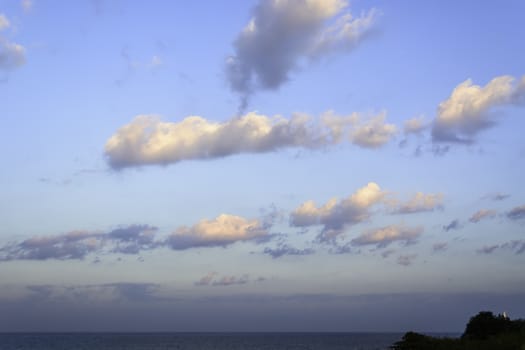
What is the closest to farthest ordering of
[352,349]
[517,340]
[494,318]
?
1. [517,340]
2. [494,318]
3. [352,349]

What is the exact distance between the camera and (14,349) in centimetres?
17588

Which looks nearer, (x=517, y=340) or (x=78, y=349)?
(x=517, y=340)

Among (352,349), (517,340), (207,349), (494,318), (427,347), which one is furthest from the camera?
(207,349)

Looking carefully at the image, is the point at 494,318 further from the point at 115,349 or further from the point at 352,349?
the point at 115,349

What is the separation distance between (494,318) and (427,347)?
1136 centimetres

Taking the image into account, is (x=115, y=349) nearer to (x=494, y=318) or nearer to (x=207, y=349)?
(x=207, y=349)

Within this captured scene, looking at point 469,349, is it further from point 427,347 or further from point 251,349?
point 251,349

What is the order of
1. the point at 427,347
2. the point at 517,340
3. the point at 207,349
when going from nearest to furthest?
the point at 517,340 < the point at 427,347 < the point at 207,349

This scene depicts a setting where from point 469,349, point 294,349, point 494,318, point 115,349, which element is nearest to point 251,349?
point 294,349

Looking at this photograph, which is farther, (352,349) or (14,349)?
(14,349)

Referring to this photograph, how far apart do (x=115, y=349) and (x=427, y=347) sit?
4702 inches

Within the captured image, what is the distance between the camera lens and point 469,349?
62.6 meters

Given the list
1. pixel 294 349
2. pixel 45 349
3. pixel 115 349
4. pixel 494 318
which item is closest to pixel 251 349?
pixel 294 349

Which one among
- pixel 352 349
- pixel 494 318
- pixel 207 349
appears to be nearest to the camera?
pixel 494 318
